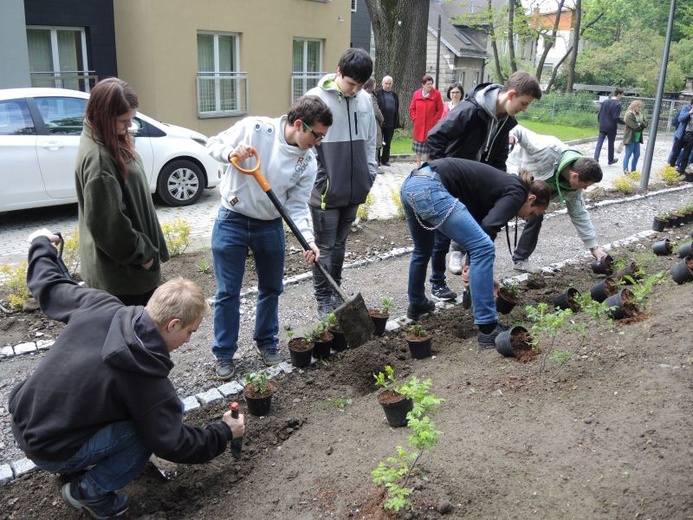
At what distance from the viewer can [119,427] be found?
265cm

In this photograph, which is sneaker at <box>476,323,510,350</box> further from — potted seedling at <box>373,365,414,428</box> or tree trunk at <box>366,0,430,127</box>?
tree trunk at <box>366,0,430,127</box>

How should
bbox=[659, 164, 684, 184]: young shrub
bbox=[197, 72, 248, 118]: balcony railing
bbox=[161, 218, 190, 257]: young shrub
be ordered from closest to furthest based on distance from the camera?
bbox=[161, 218, 190, 257]: young shrub, bbox=[659, 164, 684, 184]: young shrub, bbox=[197, 72, 248, 118]: balcony railing

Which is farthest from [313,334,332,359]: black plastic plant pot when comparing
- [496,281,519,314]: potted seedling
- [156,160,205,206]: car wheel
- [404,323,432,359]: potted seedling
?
[156,160,205,206]: car wheel

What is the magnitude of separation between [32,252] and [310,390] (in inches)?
73.2

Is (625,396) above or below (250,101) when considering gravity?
below

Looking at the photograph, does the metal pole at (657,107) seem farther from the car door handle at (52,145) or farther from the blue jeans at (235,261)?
the car door handle at (52,145)

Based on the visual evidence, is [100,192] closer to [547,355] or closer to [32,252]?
[32,252]

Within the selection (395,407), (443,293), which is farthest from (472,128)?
(395,407)

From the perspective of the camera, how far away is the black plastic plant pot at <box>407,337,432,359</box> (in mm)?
4363

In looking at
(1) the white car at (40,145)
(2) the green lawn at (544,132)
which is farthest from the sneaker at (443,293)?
(2) the green lawn at (544,132)

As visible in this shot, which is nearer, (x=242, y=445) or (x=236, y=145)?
(x=242, y=445)

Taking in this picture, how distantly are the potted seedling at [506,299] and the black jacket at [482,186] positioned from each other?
82cm

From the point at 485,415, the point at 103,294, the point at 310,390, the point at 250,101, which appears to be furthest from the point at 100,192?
the point at 250,101

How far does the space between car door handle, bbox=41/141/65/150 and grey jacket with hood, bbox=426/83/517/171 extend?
5191 mm
